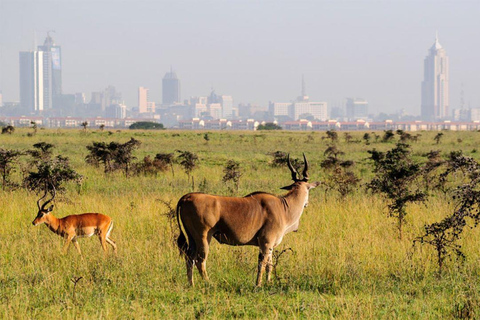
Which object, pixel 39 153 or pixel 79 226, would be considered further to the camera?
pixel 39 153

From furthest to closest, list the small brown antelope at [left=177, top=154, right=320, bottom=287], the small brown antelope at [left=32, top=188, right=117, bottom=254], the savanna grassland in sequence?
1. the small brown antelope at [left=32, top=188, right=117, bottom=254]
2. the small brown antelope at [left=177, top=154, right=320, bottom=287]
3. the savanna grassland

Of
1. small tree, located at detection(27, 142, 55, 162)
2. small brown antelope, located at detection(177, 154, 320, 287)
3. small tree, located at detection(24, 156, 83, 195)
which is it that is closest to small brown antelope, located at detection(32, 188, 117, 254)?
small brown antelope, located at detection(177, 154, 320, 287)

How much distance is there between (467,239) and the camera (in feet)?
35.3

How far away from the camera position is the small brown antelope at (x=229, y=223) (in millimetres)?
7891

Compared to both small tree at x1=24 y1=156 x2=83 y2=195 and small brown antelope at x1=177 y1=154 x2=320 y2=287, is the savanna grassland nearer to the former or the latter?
small brown antelope at x1=177 y1=154 x2=320 y2=287

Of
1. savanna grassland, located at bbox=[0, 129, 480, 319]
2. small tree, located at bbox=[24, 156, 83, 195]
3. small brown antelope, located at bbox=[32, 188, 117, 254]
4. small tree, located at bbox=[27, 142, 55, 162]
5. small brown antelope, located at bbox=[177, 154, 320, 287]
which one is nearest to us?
savanna grassland, located at bbox=[0, 129, 480, 319]

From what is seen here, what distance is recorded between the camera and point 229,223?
26.2 feet

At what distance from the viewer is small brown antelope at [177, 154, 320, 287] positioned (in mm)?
7891

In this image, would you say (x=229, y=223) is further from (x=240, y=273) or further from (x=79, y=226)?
(x=79, y=226)

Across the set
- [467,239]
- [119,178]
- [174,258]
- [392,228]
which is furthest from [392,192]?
[119,178]

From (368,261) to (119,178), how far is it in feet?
45.5

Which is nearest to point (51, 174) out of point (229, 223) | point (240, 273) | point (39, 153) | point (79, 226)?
point (79, 226)

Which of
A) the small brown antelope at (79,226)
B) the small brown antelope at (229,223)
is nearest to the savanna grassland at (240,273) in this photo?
the small brown antelope at (79,226)

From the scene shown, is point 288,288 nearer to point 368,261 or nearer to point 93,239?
point 368,261
